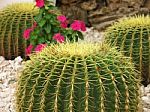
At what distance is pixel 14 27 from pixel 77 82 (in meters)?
2.72

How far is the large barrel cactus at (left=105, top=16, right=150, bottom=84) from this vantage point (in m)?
4.62

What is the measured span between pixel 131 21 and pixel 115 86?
170 cm

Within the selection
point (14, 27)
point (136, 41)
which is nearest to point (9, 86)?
point (14, 27)

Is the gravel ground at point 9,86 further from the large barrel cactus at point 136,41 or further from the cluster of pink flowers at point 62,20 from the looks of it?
the cluster of pink flowers at point 62,20

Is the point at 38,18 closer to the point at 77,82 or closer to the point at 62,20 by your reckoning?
the point at 62,20

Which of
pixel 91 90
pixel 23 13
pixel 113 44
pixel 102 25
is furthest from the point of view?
pixel 102 25

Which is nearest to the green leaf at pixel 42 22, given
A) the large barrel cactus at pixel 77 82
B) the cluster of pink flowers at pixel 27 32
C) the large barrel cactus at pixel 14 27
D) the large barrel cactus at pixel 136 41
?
the cluster of pink flowers at pixel 27 32

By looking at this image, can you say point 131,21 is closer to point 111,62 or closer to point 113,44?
point 113,44

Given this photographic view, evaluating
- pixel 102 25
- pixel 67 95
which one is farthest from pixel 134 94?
pixel 102 25

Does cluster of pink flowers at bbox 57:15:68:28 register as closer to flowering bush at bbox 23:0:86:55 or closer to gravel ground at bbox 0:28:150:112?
flowering bush at bbox 23:0:86:55

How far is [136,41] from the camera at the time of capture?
4.63 m

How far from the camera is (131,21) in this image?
4.80 m

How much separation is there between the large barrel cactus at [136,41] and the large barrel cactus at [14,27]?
1320 millimetres

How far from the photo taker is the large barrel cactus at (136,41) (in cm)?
462
